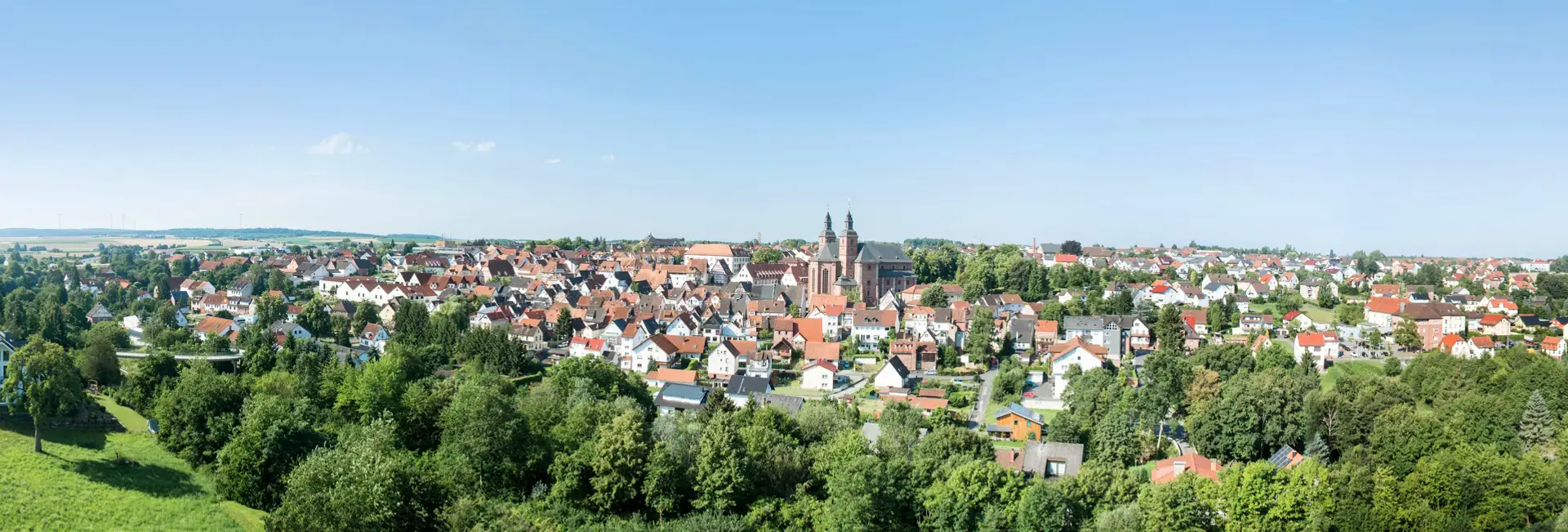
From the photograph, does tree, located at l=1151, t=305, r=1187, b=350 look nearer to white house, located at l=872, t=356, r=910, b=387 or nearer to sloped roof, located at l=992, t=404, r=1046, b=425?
white house, located at l=872, t=356, r=910, b=387

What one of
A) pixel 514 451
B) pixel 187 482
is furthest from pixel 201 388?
pixel 514 451

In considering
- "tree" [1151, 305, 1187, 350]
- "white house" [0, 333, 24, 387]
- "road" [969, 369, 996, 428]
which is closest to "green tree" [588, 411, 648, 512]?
"road" [969, 369, 996, 428]

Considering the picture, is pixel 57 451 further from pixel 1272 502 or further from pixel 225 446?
pixel 1272 502

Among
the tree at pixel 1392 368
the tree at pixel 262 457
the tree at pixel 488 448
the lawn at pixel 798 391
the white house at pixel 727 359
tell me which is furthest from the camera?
the white house at pixel 727 359

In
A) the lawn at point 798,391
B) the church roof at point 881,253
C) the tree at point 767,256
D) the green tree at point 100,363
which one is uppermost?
the church roof at point 881,253

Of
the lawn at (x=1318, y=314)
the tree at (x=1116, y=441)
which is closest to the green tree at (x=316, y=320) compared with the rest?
the tree at (x=1116, y=441)

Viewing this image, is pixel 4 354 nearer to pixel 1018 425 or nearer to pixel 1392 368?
pixel 1018 425

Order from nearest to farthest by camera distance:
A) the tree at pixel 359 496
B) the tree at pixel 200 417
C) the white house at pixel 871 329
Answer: the tree at pixel 359 496 < the tree at pixel 200 417 < the white house at pixel 871 329

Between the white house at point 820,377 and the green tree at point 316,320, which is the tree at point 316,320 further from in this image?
the white house at point 820,377
